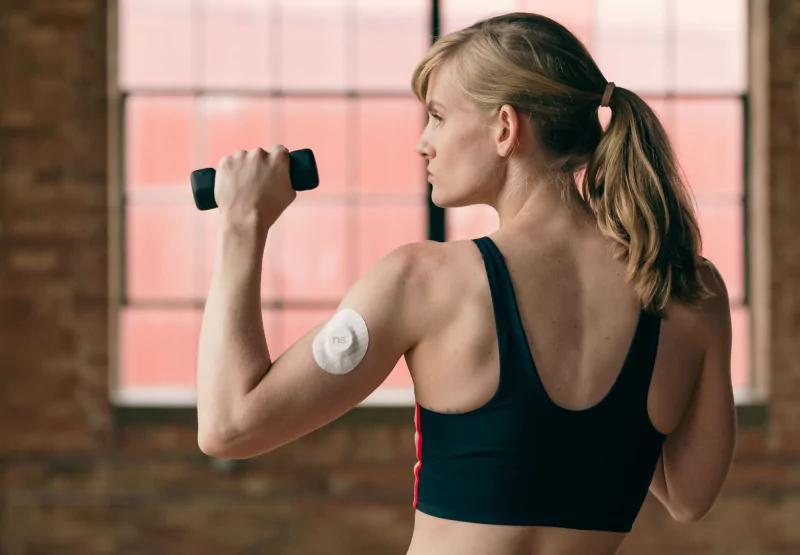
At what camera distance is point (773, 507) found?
13.9ft

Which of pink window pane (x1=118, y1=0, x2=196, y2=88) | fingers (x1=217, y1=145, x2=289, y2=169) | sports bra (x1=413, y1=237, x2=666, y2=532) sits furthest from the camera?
pink window pane (x1=118, y1=0, x2=196, y2=88)

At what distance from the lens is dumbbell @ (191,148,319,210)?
119 cm

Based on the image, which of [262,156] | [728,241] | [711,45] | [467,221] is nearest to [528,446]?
[262,156]

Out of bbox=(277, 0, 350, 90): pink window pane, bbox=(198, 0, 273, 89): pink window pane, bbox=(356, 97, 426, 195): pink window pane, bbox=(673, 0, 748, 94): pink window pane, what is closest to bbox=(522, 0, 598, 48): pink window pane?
bbox=(673, 0, 748, 94): pink window pane

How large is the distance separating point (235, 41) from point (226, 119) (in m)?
0.32

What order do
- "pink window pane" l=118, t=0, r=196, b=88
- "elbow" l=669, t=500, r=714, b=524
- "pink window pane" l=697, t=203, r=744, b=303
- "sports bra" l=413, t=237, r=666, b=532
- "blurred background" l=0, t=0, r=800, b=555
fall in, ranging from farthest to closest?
"pink window pane" l=697, t=203, r=744, b=303 < "pink window pane" l=118, t=0, r=196, b=88 < "blurred background" l=0, t=0, r=800, b=555 < "elbow" l=669, t=500, r=714, b=524 < "sports bra" l=413, t=237, r=666, b=532

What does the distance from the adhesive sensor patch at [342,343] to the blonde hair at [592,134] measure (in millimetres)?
279

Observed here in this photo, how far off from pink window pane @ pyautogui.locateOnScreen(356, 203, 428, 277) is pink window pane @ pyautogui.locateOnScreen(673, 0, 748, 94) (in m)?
1.29

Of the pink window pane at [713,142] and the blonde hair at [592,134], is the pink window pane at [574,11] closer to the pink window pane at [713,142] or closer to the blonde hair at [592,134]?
the pink window pane at [713,142]

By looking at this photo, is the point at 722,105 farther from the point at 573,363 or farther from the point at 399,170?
the point at 573,363

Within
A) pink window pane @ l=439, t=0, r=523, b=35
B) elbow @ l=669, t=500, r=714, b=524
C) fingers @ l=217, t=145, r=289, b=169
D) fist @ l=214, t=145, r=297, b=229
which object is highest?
pink window pane @ l=439, t=0, r=523, b=35

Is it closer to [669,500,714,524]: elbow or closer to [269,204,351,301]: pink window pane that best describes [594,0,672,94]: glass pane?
[269,204,351,301]: pink window pane

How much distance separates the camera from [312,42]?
4.34 metres

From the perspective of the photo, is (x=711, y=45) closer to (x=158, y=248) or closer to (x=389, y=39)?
(x=389, y=39)
